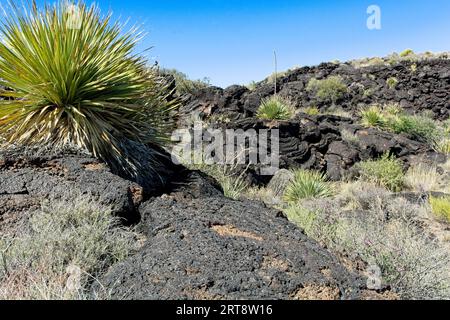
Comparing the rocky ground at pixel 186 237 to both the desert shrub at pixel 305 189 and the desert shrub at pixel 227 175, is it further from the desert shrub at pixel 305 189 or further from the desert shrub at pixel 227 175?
the desert shrub at pixel 305 189

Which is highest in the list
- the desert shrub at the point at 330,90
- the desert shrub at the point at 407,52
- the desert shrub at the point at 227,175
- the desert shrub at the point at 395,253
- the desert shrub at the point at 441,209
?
the desert shrub at the point at 407,52

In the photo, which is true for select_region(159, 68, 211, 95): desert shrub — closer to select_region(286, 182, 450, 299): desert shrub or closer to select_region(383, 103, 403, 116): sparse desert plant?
select_region(383, 103, 403, 116): sparse desert plant

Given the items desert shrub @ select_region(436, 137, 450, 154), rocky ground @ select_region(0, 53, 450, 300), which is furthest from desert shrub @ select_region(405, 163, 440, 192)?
rocky ground @ select_region(0, 53, 450, 300)

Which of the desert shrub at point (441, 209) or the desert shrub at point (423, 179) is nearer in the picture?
the desert shrub at point (441, 209)

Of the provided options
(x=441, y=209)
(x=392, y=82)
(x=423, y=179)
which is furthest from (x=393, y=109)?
(x=441, y=209)

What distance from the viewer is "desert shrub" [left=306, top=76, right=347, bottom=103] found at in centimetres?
2472

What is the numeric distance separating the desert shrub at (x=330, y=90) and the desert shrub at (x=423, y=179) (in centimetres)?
1345

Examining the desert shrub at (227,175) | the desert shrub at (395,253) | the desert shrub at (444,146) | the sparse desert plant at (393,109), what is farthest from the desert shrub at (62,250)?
the sparse desert plant at (393,109)

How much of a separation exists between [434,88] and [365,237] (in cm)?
2374

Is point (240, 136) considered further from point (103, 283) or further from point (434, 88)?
point (434, 88)

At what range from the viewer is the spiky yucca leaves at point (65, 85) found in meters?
4.61

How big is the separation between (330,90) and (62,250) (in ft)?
77.3

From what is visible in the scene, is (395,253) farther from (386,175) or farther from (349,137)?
(349,137)
